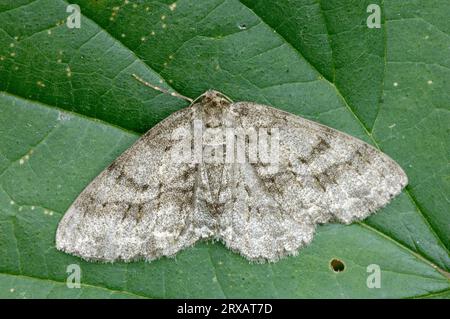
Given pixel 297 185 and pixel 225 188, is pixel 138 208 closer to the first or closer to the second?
pixel 225 188

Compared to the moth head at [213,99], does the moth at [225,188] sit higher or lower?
lower

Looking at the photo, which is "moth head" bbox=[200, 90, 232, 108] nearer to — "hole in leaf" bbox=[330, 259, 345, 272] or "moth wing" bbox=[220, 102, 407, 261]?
"moth wing" bbox=[220, 102, 407, 261]

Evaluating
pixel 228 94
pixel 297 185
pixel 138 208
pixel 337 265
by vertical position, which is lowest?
pixel 337 265

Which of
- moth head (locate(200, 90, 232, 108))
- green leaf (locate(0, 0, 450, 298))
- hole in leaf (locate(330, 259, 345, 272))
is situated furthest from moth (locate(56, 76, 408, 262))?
hole in leaf (locate(330, 259, 345, 272))

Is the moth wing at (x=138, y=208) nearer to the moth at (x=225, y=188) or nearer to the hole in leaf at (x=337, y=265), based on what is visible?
the moth at (x=225, y=188)

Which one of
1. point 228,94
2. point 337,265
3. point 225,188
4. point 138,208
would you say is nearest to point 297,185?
point 225,188

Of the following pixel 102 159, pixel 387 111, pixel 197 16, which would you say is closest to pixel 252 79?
pixel 197 16

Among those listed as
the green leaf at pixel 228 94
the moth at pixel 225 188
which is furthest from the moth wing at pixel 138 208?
the green leaf at pixel 228 94
